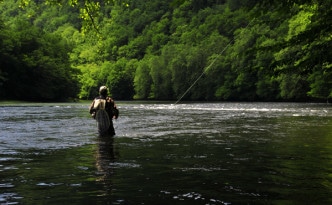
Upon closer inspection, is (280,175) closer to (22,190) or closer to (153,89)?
(22,190)

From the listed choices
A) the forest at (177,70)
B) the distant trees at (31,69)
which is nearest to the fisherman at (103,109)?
the forest at (177,70)

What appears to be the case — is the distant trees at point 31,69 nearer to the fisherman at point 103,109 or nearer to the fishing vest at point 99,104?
the fisherman at point 103,109

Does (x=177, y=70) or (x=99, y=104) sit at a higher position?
(x=177, y=70)

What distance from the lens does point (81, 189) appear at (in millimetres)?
7777

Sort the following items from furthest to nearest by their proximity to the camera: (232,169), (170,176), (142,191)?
(232,169), (170,176), (142,191)

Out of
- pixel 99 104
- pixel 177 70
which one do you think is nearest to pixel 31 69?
pixel 177 70

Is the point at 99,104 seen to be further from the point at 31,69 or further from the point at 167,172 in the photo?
the point at 31,69

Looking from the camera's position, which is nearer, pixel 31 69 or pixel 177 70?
pixel 31 69

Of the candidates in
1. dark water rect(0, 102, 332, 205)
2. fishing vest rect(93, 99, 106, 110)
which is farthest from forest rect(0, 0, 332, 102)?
dark water rect(0, 102, 332, 205)

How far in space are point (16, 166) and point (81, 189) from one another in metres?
3.18

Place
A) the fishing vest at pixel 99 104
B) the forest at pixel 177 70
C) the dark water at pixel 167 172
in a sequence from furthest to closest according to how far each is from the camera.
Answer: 1. the forest at pixel 177 70
2. the fishing vest at pixel 99 104
3. the dark water at pixel 167 172

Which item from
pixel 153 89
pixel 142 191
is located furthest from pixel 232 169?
pixel 153 89

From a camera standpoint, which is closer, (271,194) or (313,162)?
(271,194)

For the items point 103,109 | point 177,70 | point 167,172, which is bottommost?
point 167,172
